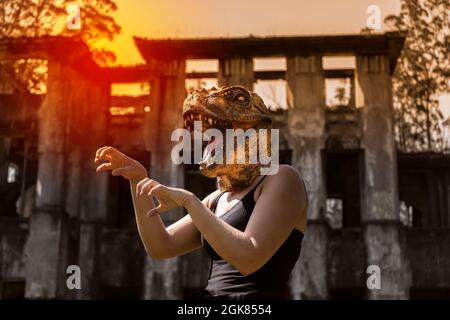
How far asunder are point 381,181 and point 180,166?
599 cm

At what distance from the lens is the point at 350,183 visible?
69.8 ft

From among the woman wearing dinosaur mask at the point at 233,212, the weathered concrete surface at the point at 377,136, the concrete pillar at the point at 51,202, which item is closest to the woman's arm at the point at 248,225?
the woman wearing dinosaur mask at the point at 233,212

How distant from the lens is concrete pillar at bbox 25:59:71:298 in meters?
17.3

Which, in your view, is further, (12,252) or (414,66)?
(414,66)

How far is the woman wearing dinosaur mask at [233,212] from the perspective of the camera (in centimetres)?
239

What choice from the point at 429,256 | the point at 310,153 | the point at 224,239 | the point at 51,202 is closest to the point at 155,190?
the point at 224,239

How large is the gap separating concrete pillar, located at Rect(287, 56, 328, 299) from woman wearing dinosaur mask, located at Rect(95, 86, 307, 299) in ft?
49.6

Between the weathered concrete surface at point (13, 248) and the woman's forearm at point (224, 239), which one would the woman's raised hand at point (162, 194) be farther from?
the weathered concrete surface at point (13, 248)

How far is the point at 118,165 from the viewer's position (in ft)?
8.79

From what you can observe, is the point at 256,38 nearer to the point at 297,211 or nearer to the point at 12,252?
the point at 12,252

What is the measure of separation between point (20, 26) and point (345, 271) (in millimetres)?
12578

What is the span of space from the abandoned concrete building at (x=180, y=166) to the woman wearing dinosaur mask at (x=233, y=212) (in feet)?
50.1
